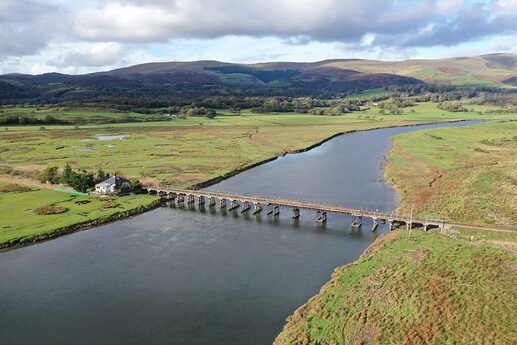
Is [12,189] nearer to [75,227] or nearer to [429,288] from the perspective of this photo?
[75,227]

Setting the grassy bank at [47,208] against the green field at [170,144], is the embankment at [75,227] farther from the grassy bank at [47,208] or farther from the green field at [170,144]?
the green field at [170,144]

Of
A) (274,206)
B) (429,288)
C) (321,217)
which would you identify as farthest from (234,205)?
(429,288)

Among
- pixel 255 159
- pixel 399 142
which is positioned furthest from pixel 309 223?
pixel 399 142

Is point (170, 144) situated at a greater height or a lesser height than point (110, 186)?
greater

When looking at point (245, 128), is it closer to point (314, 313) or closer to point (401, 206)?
point (401, 206)

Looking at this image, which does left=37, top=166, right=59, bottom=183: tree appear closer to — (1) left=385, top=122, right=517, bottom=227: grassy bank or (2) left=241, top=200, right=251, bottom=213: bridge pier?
(2) left=241, top=200, right=251, bottom=213: bridge pier

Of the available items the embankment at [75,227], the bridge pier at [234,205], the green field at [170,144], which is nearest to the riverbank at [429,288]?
the bridge pier at [234,205]
